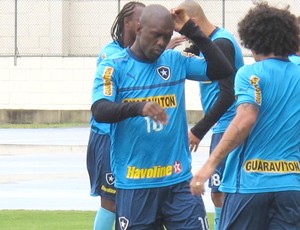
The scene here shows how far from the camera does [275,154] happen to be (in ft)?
21.8

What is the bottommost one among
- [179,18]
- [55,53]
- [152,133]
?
[55,53]

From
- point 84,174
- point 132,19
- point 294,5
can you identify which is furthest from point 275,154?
point 294,5

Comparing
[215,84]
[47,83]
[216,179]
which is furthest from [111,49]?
[47,83]

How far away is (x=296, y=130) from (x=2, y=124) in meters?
26.8

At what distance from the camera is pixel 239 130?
254 inches

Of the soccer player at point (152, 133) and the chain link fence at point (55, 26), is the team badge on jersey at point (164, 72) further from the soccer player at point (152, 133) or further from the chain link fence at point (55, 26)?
the chain link fence at point (55, 26)

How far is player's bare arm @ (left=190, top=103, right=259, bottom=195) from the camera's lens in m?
6.46

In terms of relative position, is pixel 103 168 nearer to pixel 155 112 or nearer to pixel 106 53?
pixel 106 53

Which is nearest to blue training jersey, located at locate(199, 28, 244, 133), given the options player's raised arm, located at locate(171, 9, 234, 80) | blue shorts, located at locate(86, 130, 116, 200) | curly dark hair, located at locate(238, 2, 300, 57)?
blue shorts, located at locate(86, 130, 116, 200)

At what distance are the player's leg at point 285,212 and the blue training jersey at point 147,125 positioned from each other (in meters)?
0.88

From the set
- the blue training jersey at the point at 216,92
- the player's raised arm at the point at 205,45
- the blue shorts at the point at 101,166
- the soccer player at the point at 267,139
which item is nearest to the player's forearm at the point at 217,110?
the player's raised arm at the point at 205,45

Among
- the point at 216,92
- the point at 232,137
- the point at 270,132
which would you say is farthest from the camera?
the point at 216,92

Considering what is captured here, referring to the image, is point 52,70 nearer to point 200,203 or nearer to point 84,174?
point 84,174

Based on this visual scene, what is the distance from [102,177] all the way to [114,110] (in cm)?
261
